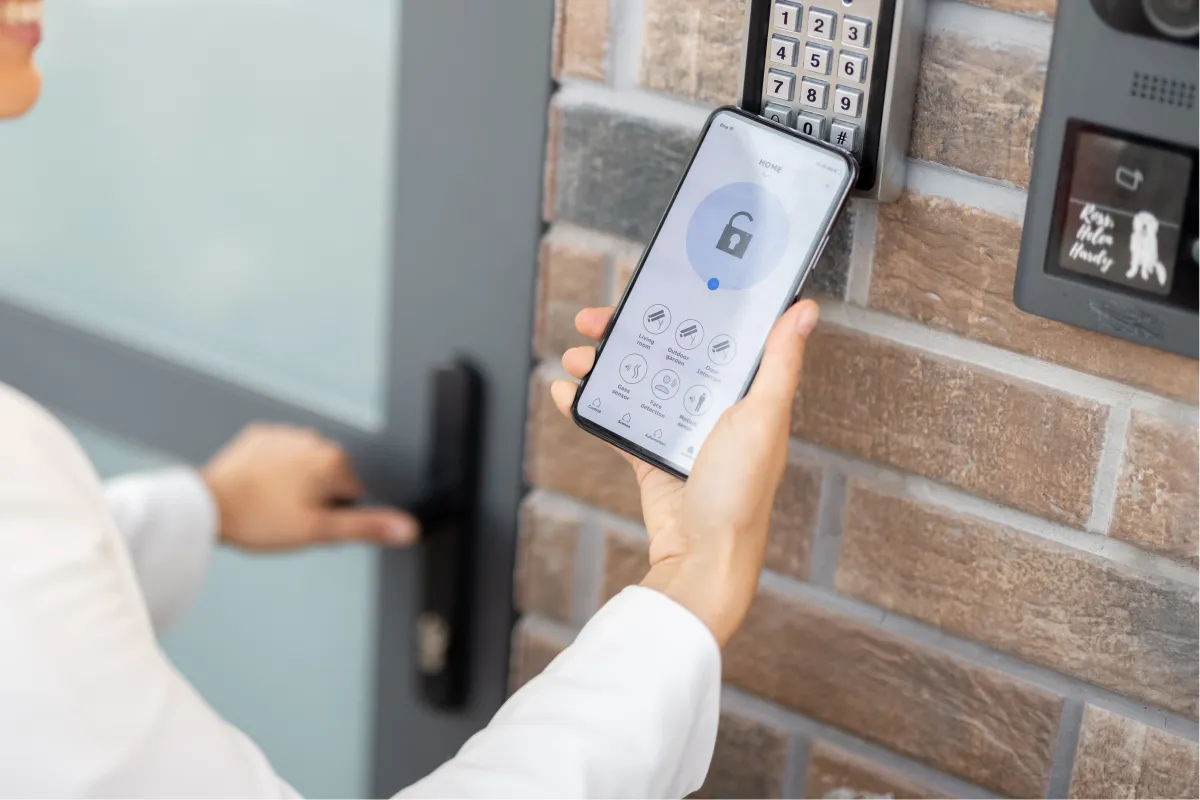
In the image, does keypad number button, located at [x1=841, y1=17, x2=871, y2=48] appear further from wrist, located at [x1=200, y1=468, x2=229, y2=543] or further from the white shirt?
wrist, located at [x1=200, y1=468, x2=229, y2=543]

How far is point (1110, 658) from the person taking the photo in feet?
2.02

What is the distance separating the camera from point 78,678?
1.97 ft

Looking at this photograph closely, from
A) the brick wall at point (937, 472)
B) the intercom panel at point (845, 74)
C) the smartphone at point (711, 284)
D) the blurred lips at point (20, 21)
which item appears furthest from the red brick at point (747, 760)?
the blurred lips at point (20, 21)

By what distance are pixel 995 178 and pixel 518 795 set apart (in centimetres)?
32

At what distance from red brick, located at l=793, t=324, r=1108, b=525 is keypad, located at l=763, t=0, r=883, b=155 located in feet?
0.36

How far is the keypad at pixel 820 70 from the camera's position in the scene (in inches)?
22.0

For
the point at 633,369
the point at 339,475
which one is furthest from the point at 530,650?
the point at 633,369

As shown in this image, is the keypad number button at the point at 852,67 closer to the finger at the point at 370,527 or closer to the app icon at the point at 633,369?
the app icon at the point at 633,369

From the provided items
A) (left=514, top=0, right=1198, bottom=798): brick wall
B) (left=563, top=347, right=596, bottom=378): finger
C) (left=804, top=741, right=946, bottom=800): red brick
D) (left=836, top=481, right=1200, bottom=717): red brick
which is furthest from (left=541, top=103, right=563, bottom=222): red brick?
(left=804, top=741, right=946, bottom=800): red brick

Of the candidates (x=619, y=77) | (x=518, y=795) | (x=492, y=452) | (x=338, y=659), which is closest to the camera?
(x=518, y=795)

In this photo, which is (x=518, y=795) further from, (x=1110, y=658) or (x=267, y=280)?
(x=267, y=280)

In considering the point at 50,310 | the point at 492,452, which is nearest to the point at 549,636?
the point at 492,452

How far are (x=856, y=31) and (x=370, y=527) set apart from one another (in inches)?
18.4

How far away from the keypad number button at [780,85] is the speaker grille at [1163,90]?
141 mm
